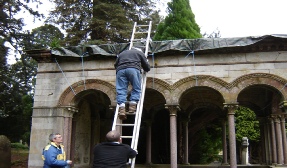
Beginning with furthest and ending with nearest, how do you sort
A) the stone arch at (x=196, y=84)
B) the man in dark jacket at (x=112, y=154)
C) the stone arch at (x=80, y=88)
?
the stone arch at (x=80, y=88) → the stone arch at (x=196, y=84) → the man in dark jacket at (x=112, y=154)

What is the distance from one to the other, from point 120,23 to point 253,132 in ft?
47.7

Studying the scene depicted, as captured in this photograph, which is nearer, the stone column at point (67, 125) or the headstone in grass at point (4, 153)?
the stone column at point (67, 125)

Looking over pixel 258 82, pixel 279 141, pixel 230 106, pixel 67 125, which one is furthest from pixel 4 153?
pixel 279 141

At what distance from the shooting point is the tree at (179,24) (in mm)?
16641

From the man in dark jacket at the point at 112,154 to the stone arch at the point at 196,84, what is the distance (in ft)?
18.3

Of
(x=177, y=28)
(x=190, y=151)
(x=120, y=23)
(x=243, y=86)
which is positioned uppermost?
(x=120, y=23)

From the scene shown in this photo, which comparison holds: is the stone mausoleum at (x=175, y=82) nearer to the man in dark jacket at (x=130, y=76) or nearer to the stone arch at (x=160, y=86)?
the stone arch at (x=160, y=86)

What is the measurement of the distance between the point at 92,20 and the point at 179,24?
6345 mm

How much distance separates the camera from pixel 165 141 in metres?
16.0

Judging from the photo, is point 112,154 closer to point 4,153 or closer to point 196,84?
point 196,84

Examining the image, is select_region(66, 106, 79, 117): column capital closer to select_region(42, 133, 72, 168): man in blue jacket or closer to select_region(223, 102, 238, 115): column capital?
select_region(42, 133, 72, 168): man in blue jacket

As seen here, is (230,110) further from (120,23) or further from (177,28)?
(120,23)

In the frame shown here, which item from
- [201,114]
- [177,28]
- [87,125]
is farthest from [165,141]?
[177,28]

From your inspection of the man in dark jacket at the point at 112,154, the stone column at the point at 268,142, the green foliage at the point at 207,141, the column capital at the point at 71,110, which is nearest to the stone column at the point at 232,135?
the stone column at the point at 268,142
